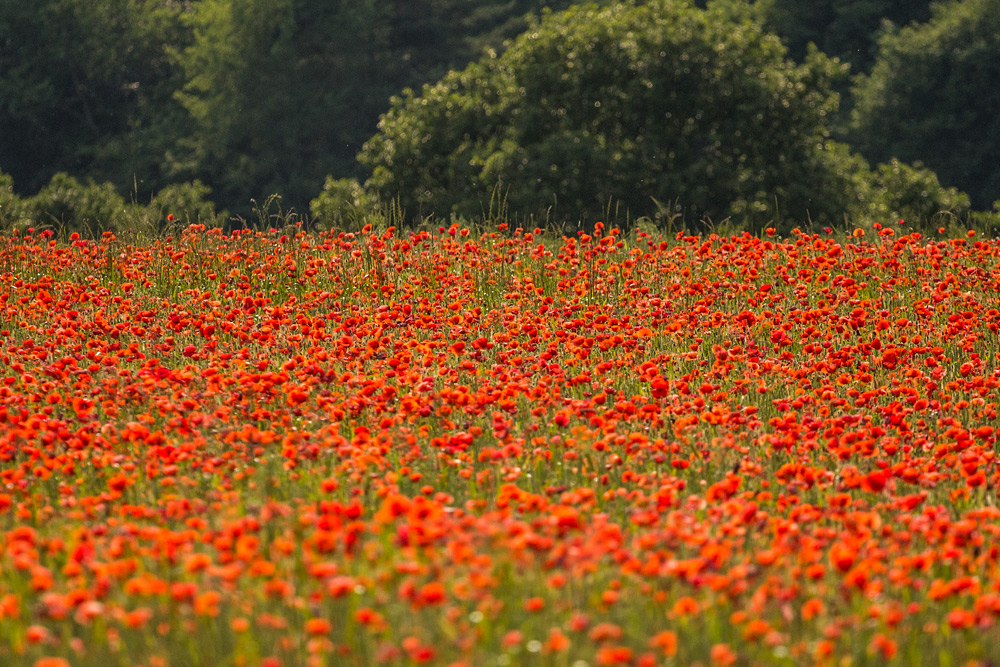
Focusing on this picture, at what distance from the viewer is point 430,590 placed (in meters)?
2.55

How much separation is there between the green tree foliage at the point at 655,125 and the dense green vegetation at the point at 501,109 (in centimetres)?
5

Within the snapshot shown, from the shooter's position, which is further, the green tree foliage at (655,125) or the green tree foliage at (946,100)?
the green tree foliage at (946,100)

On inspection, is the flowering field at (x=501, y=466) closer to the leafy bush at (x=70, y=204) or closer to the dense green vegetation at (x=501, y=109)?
the dense green vegetation at (x=501, y=109)

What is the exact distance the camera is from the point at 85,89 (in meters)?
41.1

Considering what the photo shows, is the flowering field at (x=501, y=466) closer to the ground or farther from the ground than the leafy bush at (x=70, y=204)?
farther from the ground

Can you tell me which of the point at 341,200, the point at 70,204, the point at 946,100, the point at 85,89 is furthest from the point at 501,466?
the point at 85,89

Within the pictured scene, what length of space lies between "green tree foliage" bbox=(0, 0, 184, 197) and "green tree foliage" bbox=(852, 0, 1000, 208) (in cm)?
2347

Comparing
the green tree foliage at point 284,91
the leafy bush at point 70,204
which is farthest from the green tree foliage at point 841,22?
the leafy bush at point 70,204

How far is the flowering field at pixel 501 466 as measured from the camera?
2.96 metres

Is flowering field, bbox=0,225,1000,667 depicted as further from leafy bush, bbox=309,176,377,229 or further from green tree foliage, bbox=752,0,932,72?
green tree foliage, bbox=752,0,932,72

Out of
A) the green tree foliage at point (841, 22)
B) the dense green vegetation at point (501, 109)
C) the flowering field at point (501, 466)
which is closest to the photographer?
the flowering field at point (501, 466)

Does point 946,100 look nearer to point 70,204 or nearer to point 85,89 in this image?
point 70,204

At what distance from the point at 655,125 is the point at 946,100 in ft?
55.5

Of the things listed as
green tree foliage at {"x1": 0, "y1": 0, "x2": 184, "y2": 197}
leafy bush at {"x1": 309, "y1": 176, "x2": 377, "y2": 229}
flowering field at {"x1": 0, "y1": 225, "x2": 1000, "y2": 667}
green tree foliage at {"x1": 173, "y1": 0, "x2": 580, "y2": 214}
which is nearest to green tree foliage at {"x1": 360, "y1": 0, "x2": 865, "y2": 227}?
leafy bush at {"x1": 309, "y1": 176, "x2": 377, "y2": 229}
